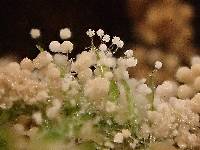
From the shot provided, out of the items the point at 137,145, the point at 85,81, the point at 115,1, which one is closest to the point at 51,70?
the point at 85,81

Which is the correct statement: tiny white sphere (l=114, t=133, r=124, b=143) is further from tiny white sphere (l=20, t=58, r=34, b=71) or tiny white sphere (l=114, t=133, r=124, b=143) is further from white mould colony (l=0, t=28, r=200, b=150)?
tiny white sphere (l=20, t=58, r=34, b=71)

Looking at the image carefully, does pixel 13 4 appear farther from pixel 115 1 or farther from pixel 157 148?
pixel 157 148

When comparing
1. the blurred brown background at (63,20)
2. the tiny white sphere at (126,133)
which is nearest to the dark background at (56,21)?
the blurred brown background at (63,20)

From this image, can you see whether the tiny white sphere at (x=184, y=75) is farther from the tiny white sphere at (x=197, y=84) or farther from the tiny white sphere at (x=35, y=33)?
the tiny white sphere at (x=35, y=33)

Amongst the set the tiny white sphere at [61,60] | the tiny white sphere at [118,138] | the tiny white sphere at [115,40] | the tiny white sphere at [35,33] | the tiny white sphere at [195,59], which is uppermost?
the tiny white sphere at [35,33]

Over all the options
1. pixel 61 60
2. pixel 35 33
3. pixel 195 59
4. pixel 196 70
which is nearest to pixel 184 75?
pixel 196 70
